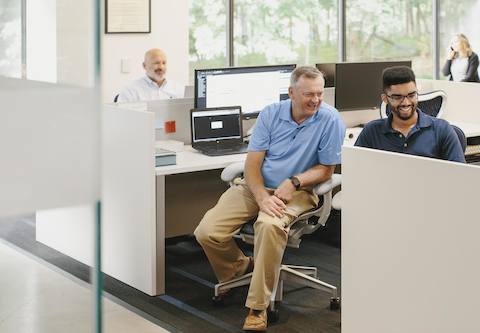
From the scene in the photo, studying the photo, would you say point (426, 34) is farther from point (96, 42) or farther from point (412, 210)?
point (96, 42)

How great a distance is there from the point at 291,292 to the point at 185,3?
429 centimetres

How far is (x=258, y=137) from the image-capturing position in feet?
13.6

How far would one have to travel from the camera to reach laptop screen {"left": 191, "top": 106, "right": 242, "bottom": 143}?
4.80 metres

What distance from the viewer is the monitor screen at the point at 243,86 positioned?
193 inches

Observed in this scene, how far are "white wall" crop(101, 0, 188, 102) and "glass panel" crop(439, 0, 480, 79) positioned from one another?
3393 mm

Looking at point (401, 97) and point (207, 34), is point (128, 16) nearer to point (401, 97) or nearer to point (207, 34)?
point (207, 34)

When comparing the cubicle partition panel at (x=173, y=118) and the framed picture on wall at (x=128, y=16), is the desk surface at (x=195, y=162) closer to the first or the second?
the cubicle partition panel at (x=173, y=118)

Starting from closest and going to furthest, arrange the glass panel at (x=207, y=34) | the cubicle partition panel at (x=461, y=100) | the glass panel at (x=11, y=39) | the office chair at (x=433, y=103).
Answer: the glass panel at (x=11, y=39) → the office chair at (x=433, y=103) → the cubicle partition panel at (x=461, y=100) → the glass panel at (x=207, y=34)

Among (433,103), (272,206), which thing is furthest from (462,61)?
(272,206)

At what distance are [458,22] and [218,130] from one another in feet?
19.6

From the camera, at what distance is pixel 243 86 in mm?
5059

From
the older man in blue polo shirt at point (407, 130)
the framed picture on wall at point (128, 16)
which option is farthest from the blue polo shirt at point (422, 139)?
the framed picture on wall at point (128, 16)

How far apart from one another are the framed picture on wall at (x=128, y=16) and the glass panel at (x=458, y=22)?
12.5 ft

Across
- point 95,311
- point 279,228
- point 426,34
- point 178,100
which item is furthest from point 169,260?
point 426,34
